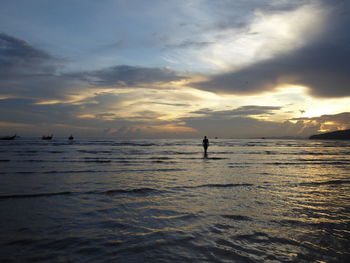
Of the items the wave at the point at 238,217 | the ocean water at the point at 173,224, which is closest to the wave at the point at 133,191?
the ocean water at the point at 173,224

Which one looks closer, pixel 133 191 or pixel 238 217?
pixel 238 217

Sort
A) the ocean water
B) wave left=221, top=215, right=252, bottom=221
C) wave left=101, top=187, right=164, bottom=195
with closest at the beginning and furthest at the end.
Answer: the ocean water, wave left=221, top=215, right=252, bottom=221, wave left=101, top=187, right=164, bottom=195

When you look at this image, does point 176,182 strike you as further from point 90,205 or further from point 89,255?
point 89,255

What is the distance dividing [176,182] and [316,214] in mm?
7890

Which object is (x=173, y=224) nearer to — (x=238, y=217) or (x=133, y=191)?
(x=238, y=217)

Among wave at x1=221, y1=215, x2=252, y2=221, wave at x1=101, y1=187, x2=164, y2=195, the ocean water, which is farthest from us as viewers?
wave at x1=101, y1=187, x2=164, y2=195

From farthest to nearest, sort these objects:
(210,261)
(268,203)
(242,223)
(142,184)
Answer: (142,184) → (268,203) → (242,223) → (210,261)

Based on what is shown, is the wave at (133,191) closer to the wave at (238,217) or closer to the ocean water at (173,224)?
the ocean water at (173,224)

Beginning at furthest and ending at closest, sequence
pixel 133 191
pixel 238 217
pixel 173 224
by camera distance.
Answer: pixel 133 191 < pixel 238 217 < pixel 173 224

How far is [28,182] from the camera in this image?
555 inches

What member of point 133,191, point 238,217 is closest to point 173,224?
point 238,217

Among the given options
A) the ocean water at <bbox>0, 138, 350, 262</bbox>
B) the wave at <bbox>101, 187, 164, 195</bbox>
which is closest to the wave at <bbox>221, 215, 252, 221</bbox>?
the ocean water at <bbox>0, 138, 350, 262</bbox>

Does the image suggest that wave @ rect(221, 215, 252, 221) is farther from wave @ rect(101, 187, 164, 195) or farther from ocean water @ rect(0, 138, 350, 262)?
wave @ rect(101, 187, 164, 195)

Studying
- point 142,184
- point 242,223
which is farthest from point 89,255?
point 142,184
